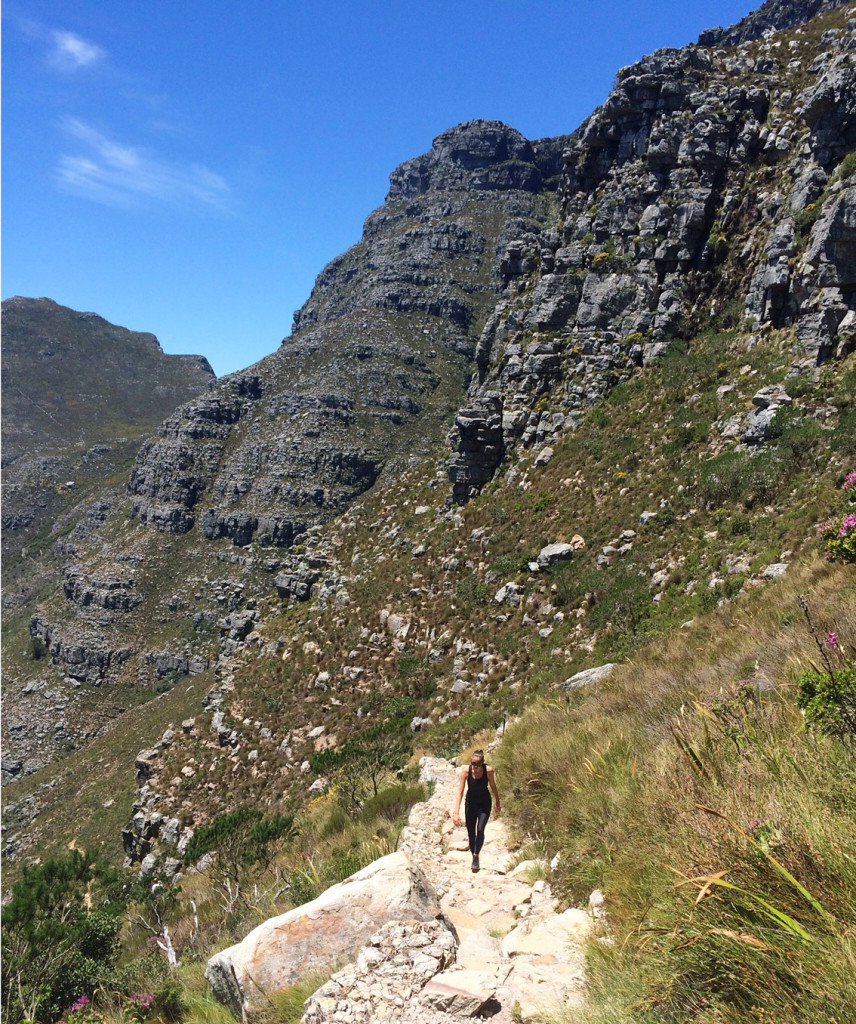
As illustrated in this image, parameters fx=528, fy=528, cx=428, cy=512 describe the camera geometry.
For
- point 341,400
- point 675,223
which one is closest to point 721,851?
point 675,223

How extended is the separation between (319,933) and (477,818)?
8.65 ft

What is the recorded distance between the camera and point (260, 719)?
2366cm

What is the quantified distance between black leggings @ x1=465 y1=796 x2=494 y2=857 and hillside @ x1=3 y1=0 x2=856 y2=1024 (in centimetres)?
49

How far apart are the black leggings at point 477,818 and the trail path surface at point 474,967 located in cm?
102

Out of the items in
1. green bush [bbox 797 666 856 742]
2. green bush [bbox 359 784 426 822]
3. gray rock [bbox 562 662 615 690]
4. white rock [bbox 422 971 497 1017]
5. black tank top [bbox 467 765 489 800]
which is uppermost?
A: green bush [bbox 797 666 856 742]

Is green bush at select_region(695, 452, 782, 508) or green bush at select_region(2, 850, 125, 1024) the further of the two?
green bush at select_region(695, 452, 782, 508)

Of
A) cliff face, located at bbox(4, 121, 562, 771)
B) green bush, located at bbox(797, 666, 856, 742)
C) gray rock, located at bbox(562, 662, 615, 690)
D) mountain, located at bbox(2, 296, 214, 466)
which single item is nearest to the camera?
green bush, located at bbox(797, 666, 856, 742)

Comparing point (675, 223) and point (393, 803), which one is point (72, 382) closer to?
point (675, 223)

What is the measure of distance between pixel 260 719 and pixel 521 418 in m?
18.9

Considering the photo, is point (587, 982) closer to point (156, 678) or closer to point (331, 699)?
point (331, 699)

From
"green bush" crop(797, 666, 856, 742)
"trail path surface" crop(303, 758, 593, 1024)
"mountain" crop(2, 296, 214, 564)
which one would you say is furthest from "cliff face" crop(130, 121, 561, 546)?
"green bush" crop(797, 666, 856, 742)

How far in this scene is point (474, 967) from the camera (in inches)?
144

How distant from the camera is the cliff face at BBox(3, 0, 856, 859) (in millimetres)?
20750

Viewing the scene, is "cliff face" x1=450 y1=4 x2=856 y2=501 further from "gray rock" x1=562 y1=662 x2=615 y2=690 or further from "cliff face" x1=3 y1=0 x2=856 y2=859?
"gray rock" x1=562 y1=662 x2=615 y2=690
